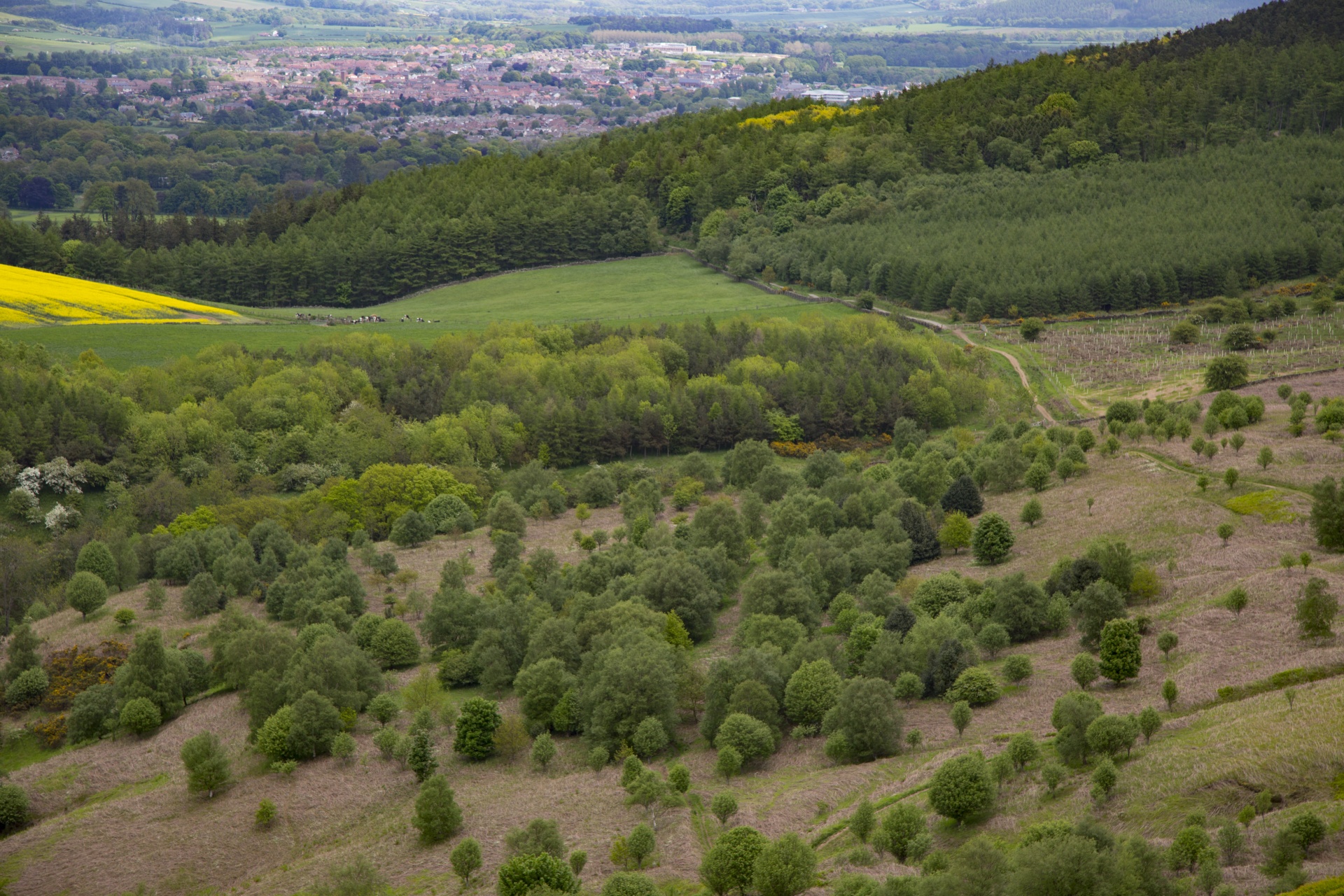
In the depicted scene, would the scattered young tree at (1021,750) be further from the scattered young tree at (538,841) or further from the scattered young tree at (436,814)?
the scattered young tree at (436,814)

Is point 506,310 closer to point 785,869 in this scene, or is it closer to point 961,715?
point 961,715

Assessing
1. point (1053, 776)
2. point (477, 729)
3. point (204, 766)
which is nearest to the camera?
point (1053, 776)

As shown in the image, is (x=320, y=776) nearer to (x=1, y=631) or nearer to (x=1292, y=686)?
(x=1, y=631)

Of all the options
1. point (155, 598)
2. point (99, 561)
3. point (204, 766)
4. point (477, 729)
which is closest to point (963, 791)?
point (477, 729)

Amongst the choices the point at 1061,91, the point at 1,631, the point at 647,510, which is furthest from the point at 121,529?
the point at 1061,91

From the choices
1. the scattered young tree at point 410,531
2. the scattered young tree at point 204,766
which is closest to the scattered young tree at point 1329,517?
the scattered young tree at point 204,766

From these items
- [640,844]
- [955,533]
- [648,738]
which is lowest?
[648,738]

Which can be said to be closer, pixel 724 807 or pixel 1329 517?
pixel 724 807
